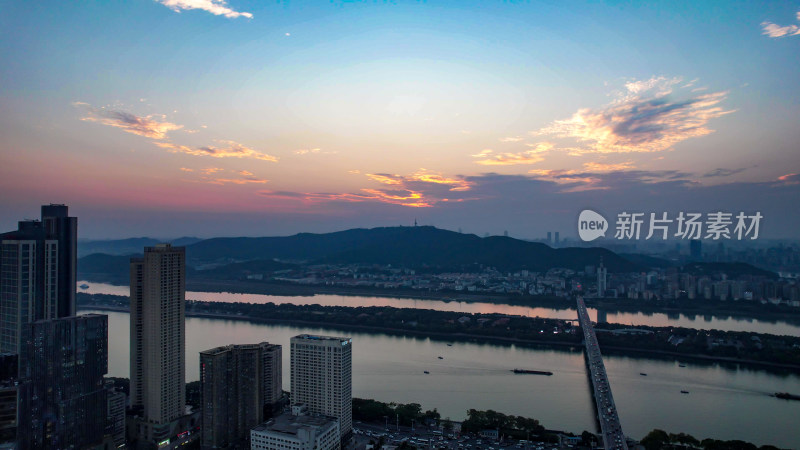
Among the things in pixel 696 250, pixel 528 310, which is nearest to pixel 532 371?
pixel 528 310

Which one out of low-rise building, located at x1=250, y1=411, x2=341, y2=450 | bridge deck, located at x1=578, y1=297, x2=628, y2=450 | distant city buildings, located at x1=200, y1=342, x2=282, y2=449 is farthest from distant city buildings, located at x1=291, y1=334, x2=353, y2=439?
bridge deck, located at x1=578, y1=297, x2=628, y2=450

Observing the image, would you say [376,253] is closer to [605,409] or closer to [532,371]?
[532,371]

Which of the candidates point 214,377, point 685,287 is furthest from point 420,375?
point 685,287

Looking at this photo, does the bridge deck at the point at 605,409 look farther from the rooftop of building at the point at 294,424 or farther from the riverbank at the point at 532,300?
the riverbank at the point at 532,300

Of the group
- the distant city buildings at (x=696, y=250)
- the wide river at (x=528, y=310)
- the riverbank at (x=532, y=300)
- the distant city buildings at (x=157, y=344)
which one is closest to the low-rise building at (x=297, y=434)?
the distant city buildings at (x=157, y=344)

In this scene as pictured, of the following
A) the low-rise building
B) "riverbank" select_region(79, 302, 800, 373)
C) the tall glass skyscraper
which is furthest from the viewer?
"riverbank" select_region(79, 302, 800, 373)

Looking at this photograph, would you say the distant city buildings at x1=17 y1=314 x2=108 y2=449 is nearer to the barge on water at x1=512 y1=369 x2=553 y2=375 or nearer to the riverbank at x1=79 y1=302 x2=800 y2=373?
the barge on water at x1=512 y1=369 x2=553 y2=375
